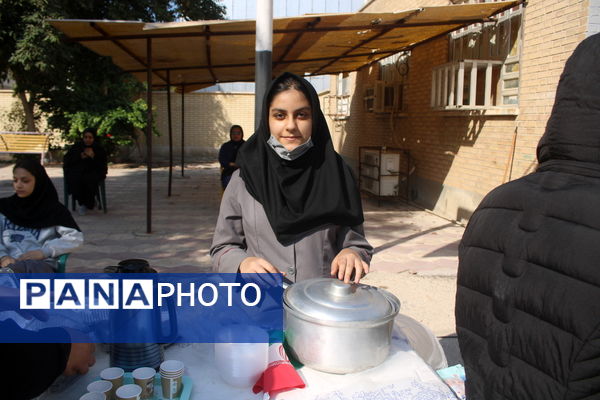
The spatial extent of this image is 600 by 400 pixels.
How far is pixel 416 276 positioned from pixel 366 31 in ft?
11.0

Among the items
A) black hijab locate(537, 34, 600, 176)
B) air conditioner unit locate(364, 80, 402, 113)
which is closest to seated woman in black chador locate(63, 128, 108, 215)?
air conditioner unit locate(364, 80, 402, 113)

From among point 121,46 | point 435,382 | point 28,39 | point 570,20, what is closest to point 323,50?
point 121,46

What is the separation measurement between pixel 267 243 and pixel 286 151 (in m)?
0.35

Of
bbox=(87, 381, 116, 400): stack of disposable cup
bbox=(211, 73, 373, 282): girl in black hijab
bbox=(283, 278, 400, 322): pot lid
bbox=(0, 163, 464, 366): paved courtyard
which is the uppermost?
bbox=(211, 73, 373, 282): girl in black hijab

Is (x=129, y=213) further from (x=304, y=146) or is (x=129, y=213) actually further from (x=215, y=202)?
(x=304, y=146)

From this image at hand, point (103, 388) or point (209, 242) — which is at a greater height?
point (103, 388)

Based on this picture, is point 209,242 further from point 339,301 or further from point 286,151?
point 339,301

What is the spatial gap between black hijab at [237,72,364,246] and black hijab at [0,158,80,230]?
212 centimetres

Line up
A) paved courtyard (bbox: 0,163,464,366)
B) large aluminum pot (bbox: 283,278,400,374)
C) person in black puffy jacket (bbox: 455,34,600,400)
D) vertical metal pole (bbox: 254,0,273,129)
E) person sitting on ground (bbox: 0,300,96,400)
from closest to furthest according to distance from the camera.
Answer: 1. person in black puffy jacket (bbox: 455,34,600,400)
2. person sitting on ground (bbox: 0,300,96,400)
3. large aluminum pot (bbox: 283,278,400,374)
4. vertical metal pole (bbox: 254,0,273,129)
5. paved courtyard (bbox: 0,163,464,366)

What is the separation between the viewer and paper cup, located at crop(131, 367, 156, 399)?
1.29 metres

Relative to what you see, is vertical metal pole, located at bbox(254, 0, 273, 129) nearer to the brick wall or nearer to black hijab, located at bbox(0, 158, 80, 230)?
black hijab, located at bbox(0, 158, 80, 230)

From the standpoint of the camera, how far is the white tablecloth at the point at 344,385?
1.32 m

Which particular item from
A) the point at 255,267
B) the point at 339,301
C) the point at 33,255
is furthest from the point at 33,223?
the point at 339,301

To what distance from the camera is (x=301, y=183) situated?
180cm
